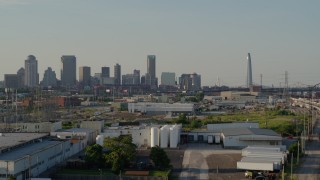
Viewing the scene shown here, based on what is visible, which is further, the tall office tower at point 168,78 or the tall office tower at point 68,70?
the tall office tower at point 168,78

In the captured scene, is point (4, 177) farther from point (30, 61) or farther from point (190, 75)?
point (190, 75)

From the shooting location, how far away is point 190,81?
81.1 metres

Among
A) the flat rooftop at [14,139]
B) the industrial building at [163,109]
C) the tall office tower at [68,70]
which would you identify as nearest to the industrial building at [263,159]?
the flat rooftop at [14,139]

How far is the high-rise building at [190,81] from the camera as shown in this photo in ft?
259

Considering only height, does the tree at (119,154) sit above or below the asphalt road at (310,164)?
above

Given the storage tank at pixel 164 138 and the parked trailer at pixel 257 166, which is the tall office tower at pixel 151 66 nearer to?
the storage tank at pixel 164 138

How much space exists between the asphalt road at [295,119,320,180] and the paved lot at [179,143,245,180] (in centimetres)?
122

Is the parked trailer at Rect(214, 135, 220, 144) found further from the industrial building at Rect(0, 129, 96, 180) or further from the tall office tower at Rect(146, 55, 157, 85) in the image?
the tall office tower at Rect(146, 55, 157, 85)

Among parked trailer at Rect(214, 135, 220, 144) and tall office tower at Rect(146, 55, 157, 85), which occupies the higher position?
tall office tower at Rect(146, 55, 157, 85)

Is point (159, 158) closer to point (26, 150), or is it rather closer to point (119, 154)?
point (119, 154)

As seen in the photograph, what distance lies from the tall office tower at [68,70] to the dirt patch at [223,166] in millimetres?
69232

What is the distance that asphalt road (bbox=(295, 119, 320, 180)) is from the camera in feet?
31.1

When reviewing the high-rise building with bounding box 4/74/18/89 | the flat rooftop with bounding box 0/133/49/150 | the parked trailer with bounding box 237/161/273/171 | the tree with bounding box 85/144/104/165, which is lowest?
the parked trailer with bounding box 237/161/273/171

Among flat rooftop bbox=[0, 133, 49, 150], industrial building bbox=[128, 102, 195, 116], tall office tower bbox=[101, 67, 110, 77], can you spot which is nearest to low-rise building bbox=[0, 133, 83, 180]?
flat rooftop bbox=[0, 133, 49, 150]
